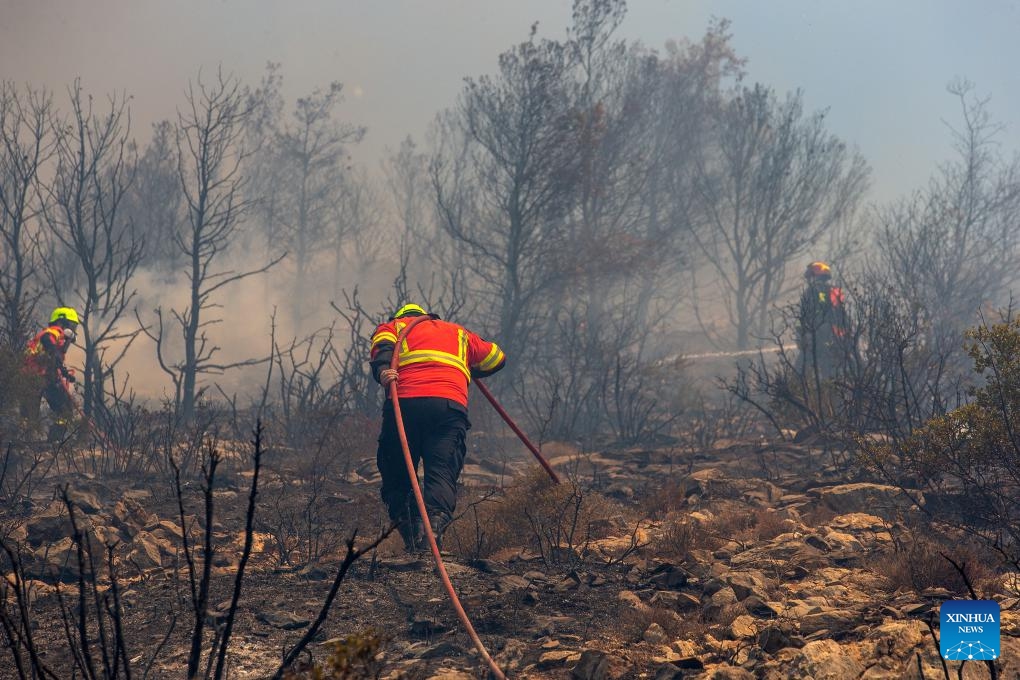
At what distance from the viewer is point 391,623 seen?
157 inches

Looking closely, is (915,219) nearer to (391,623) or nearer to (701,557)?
(701,557)

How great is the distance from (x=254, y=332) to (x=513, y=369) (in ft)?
69.1

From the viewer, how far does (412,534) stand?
523 cm

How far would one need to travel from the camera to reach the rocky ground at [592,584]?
3373 mm

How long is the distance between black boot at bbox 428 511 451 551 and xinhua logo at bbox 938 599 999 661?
125 inches

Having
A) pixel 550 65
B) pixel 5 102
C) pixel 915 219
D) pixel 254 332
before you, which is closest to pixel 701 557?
pixel 550 65

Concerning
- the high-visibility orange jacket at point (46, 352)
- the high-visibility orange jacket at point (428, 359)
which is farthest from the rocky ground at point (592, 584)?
the high-visibility orange jacket at point (46, 352)

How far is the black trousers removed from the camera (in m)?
5.48

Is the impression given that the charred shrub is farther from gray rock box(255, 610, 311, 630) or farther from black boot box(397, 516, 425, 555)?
gray rock box(255, 610, 311, 630)

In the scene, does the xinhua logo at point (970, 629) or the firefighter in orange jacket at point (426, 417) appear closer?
the xinhua logo at point (970, 629)

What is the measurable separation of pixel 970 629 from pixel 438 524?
3313mm

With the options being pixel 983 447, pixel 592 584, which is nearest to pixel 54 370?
pixel 592 584

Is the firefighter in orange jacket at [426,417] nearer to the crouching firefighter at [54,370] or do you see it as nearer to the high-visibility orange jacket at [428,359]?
the high-visibility orange jacket at [428,359]

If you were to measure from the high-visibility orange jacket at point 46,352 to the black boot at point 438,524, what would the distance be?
605 centimetres
